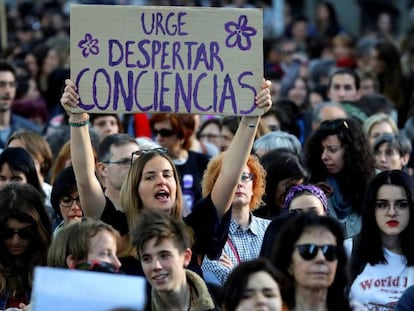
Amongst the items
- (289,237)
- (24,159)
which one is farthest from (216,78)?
(24,159)

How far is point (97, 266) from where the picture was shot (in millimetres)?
6406

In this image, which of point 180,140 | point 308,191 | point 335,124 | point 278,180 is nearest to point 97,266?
point 308,191

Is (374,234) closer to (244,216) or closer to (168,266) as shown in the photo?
(244,216)

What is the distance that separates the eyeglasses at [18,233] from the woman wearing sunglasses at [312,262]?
4.87 ft

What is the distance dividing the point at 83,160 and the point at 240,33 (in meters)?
1.03

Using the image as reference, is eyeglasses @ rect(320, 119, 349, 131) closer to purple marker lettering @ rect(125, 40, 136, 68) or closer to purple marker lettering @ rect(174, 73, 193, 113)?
purple marker lettering @ rect(174, 73, 193, 113)

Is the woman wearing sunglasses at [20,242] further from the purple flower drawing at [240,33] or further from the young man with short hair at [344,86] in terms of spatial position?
the young man with short hair at [344,86]

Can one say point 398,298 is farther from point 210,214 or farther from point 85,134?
point 85,134

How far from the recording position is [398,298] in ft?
25.6

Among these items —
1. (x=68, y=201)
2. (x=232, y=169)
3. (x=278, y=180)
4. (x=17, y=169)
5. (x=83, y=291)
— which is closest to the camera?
(x=83, y=291)

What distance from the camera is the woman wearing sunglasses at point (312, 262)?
6.54m

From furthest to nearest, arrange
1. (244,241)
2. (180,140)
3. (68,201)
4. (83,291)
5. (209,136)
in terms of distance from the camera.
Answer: (209,136)
(180,140)
(68,201)
(244,241)
(83,291)

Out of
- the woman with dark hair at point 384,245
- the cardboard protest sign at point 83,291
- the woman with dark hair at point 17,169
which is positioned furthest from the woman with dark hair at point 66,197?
the cardboard protest sign at point 83,291

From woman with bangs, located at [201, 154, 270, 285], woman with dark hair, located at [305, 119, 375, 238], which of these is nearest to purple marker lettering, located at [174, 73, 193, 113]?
woman with bangs, located at [201, 154, 270, 285]
